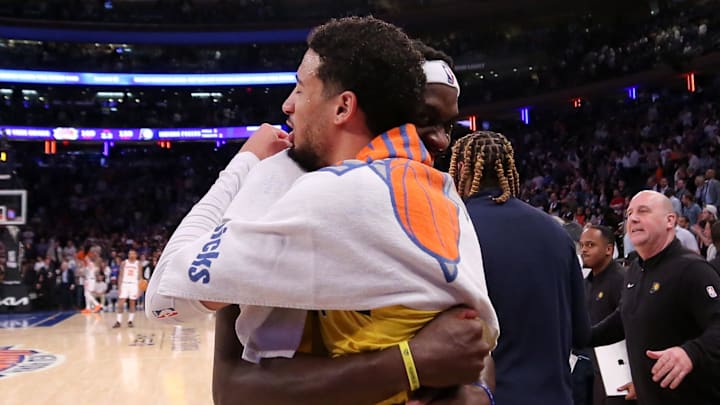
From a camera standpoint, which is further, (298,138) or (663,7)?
(663,7)

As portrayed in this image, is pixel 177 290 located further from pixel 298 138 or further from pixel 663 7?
pixel 663 7

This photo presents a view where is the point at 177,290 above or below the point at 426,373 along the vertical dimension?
above

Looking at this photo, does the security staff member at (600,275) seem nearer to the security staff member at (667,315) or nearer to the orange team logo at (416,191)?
the security staff member at (667,315)

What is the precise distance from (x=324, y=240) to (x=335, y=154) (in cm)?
25

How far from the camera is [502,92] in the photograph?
21.9 meters

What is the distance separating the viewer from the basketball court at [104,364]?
23.0ft

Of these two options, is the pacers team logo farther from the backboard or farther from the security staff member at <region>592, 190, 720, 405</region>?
the security staff member at <region>592, 190, 720, 405</region>

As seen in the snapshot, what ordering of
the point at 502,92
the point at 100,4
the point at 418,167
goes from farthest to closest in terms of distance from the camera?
the point at 100,4
the point at 502,92
the point at 418,167

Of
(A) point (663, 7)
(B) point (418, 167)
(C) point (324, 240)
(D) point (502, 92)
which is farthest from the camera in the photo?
(D) point (502, 92)

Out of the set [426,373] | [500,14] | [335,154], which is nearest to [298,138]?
[335,154]

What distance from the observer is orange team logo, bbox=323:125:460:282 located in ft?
3.15

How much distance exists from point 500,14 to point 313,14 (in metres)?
6.46

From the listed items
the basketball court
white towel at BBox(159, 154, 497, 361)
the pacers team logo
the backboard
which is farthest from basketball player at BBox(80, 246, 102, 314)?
white towel at BBox(159, 154, 497, 361)

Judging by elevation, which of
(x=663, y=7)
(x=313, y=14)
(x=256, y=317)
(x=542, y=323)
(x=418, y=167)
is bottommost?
(x=542, y=323)
